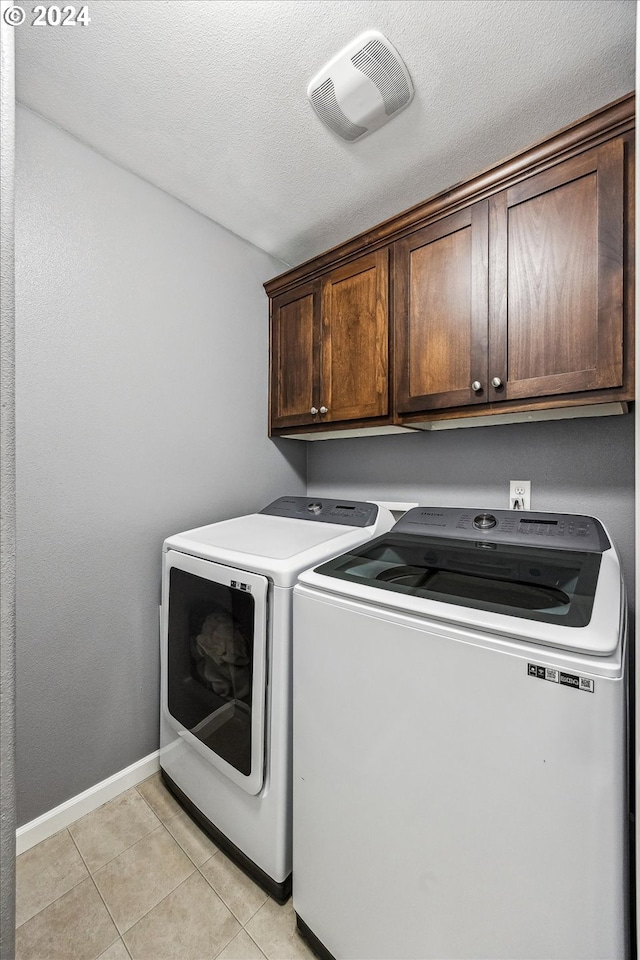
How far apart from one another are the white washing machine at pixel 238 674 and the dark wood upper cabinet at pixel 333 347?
0.53m

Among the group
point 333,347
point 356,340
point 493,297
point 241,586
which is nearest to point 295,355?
point 333,347

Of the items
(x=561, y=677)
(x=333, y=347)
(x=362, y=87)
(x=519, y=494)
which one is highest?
(x=362, y=87)

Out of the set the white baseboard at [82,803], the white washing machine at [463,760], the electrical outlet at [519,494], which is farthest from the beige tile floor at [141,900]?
the electrical outlet at [519,494]

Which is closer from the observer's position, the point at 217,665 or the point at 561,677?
the point at 561,677

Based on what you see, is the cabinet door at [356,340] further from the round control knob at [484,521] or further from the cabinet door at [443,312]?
the round control knob at [484,521]

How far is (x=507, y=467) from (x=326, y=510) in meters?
0.83

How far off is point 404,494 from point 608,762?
1.43 m

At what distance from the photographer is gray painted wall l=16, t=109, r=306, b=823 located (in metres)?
1.40

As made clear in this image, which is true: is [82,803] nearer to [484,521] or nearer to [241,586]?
[241,586]

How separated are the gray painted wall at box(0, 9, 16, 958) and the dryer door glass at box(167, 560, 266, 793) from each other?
28.4 inches

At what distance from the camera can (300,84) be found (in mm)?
1250

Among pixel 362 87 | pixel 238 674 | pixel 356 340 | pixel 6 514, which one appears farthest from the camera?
pixel 356 340

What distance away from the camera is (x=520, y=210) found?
136 cm

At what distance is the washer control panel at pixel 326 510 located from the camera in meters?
1.79
